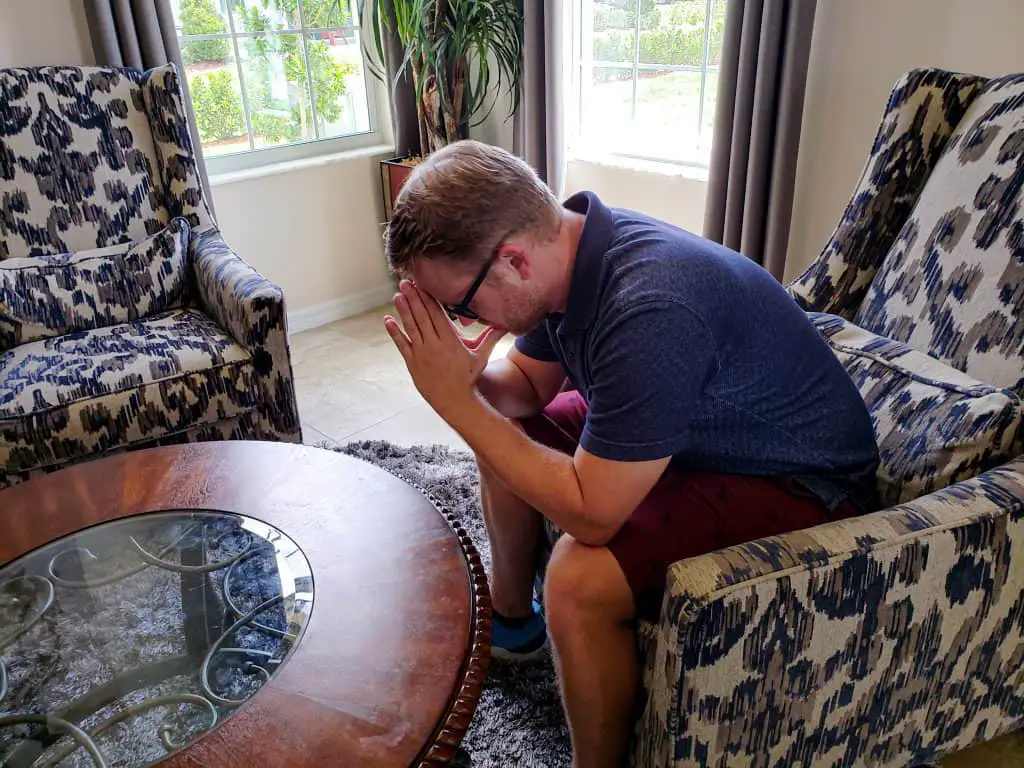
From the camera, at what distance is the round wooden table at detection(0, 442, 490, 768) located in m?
0.85

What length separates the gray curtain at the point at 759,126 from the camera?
6.92ft

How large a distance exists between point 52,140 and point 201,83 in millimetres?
824

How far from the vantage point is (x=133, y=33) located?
242 cm

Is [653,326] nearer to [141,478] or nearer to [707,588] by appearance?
[707,588]

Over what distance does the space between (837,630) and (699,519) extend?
235 millimetres

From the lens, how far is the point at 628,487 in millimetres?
1013

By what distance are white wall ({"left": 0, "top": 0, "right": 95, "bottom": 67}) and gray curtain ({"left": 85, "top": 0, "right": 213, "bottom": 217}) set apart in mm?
92

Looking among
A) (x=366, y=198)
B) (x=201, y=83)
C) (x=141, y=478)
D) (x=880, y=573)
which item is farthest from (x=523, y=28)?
(x=880, y=573)

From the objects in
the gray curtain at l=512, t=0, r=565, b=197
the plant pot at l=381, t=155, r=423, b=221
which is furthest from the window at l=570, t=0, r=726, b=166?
the plant pot at l=381, t=155, r=423, b=221

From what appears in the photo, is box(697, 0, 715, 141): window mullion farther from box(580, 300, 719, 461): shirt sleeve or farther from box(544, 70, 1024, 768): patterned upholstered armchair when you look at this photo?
box(580, 300, 719, 461): shirt sleeve

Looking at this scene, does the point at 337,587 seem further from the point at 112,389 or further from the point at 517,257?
the point at 112,389

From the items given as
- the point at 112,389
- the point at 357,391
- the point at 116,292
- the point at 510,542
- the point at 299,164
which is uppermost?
the point at 299,164

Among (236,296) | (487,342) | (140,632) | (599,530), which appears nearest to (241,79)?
(236,296)

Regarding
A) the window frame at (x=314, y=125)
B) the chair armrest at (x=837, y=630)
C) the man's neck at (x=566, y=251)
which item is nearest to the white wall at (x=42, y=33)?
the window frame at (x=314, y=125)
